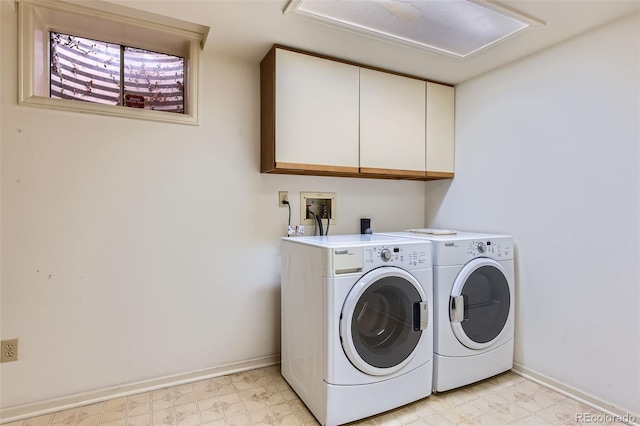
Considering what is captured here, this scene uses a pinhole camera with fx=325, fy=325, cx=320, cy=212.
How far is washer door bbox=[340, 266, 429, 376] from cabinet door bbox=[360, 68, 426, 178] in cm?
86

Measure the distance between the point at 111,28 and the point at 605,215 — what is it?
2904 millimetres

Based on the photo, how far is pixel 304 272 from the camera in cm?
177

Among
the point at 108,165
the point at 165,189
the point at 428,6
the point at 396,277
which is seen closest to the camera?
the point at 428,6

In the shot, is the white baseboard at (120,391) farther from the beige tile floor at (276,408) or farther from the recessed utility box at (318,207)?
Answer: the recessed utility box at (318,207)

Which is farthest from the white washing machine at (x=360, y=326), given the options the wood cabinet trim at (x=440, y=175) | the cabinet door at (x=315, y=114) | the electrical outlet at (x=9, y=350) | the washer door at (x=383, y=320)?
the electrical outlet at (x=9, y=350)

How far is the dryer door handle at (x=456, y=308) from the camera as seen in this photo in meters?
1.85

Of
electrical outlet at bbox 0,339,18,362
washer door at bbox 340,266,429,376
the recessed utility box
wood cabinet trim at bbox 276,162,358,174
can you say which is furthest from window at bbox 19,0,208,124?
washer door at bbox 340,266,429,376

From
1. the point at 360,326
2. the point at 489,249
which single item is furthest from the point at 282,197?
the point at 489,249

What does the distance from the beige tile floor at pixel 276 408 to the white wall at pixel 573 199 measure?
283 millimetres

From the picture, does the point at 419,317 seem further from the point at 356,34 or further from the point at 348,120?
the point at 356,34

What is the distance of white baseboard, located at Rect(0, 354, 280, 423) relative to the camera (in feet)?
5.40

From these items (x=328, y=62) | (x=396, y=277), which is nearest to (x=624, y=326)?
(x=396, y=277)

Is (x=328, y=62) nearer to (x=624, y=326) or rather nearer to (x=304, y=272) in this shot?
(x=304, y=272)

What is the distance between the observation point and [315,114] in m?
2.04
